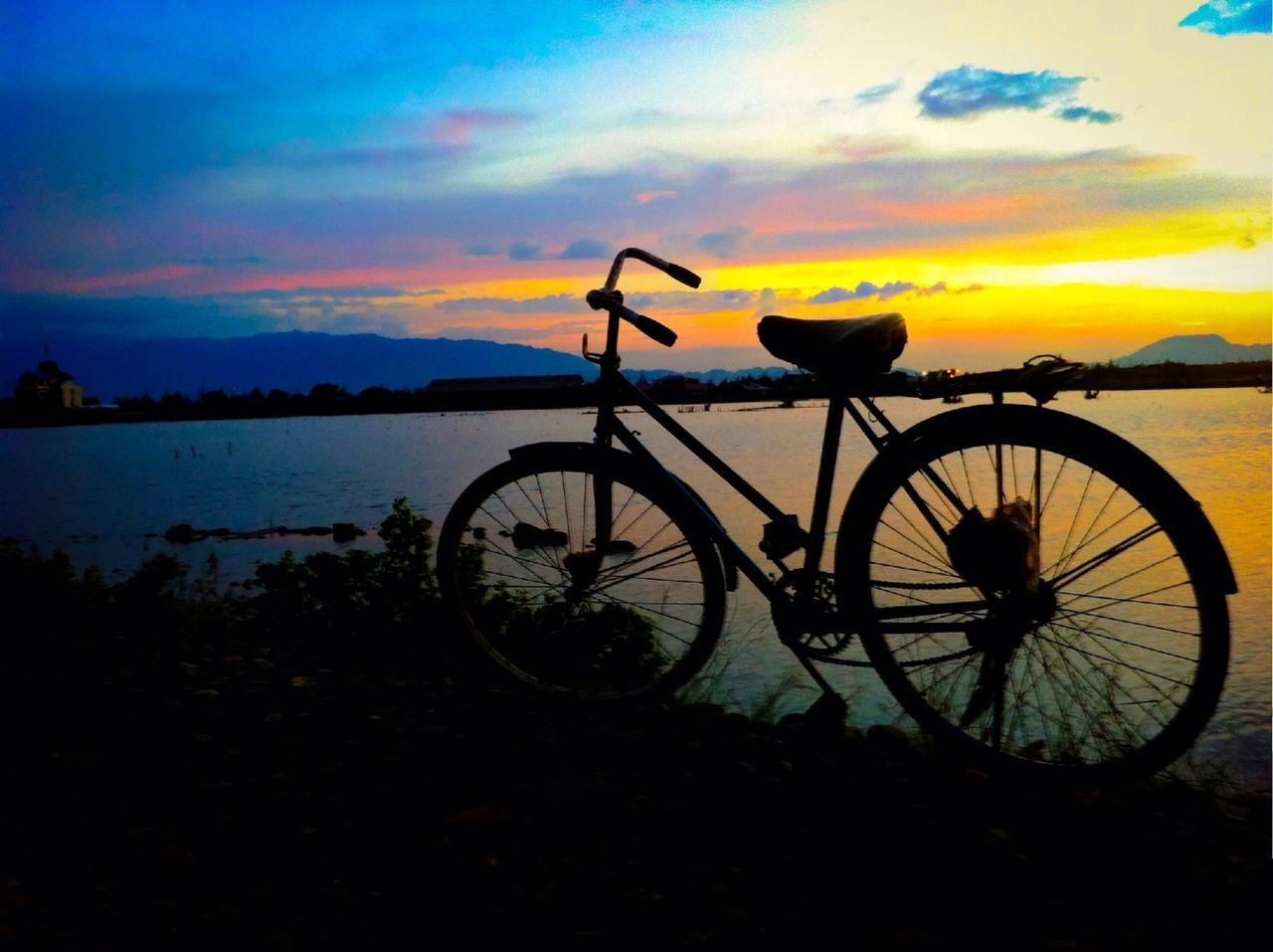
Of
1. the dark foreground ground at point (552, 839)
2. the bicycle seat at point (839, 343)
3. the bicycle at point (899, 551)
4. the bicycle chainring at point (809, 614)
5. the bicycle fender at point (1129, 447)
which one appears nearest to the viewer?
the dark foreground ground at point (552, 839)

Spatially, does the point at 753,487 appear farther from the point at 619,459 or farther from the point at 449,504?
the point at 449,504

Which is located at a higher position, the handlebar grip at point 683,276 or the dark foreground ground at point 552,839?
the handlebar grip at point 683,276

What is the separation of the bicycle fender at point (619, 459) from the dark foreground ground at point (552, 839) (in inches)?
24.9

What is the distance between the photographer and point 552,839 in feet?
9.52

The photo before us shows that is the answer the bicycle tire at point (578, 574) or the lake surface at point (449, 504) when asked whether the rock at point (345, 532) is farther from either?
the bicycle tire at point (578, 574)

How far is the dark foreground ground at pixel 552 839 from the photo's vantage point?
8.13 ft

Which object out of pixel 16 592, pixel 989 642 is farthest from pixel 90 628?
pixel 989 642

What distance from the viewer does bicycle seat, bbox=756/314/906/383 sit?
3.56 metres

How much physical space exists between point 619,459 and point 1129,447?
1.82 m

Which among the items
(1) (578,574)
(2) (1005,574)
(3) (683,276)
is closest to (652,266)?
(3) (683,276)

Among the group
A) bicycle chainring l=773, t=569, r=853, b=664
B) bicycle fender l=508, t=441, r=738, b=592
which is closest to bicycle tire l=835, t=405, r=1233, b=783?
bicycle chainring l=773, t=569, r=853, b=664

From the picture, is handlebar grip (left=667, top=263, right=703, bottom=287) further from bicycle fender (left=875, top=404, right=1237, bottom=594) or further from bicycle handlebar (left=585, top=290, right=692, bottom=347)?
bicycle fender (left=875, top=404, right=1237, bottom=594)

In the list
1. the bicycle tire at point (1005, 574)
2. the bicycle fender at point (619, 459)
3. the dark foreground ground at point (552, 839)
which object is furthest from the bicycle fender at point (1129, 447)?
the dark foreground ground at point (552, 839)

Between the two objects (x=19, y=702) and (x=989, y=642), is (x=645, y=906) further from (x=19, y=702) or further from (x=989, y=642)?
(x=19, y=702)
